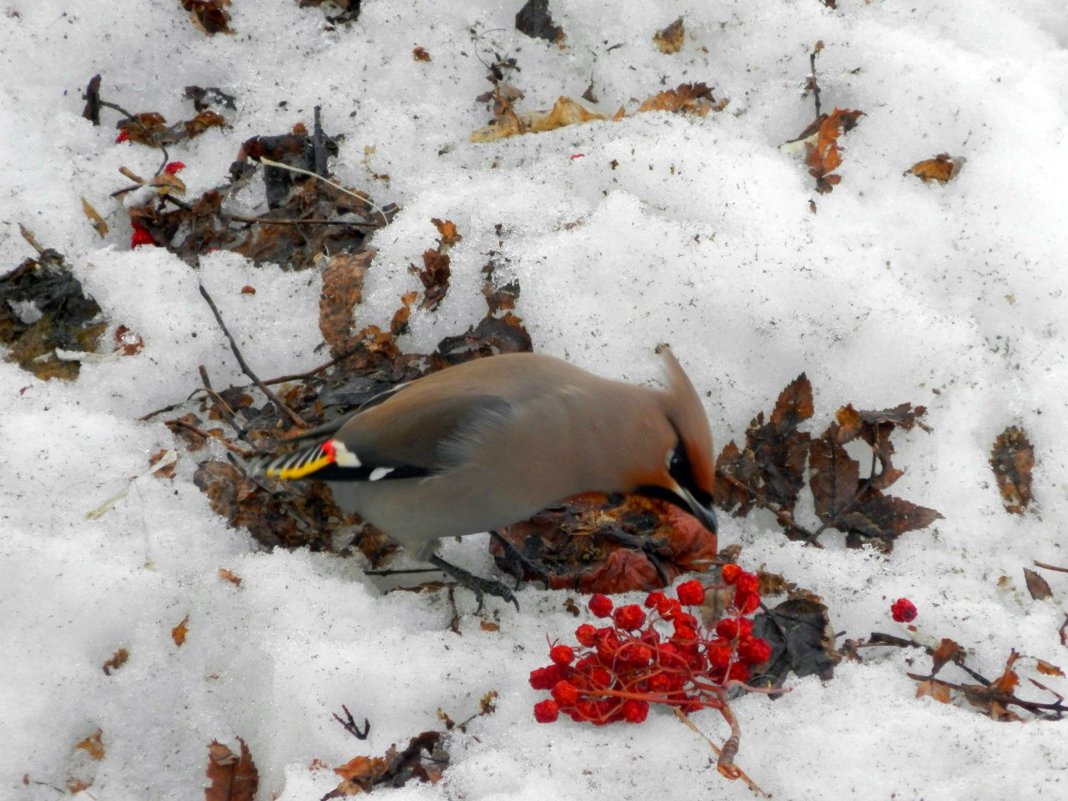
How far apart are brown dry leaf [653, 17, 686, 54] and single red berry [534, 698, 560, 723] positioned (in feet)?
8.45

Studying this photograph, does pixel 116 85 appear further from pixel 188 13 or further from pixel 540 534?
pixel 540 534

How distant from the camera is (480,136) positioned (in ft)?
13.0

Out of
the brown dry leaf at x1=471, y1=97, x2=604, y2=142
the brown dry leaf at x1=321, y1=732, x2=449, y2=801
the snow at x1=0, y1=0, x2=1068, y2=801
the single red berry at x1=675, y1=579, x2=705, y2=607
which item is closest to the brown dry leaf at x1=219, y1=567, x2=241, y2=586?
the snow at x1=0, y1=0, x2=1068, y2=801

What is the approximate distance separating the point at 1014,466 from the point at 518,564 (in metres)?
1.42

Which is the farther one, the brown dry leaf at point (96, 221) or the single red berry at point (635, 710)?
the brown dry leaf at point (96, 221)

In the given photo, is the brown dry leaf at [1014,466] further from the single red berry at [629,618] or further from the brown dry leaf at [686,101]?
the brown dry leaf at [686,101]

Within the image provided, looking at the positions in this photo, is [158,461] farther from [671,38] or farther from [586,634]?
[671,38]

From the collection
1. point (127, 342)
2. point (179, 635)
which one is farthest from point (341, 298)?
point (179, 635)

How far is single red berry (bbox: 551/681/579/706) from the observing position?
246cm

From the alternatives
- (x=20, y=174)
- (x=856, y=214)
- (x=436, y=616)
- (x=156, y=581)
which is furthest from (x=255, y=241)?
(x=856, y=214)

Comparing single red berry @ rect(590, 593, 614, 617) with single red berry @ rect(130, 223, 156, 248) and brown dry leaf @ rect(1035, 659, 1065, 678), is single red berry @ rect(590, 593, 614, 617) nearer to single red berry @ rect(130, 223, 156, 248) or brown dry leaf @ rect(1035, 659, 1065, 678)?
brown dry leaf @ rect(1035, 659, 1065, 678)

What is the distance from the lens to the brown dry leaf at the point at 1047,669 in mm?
2645

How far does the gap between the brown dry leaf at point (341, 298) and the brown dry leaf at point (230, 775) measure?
126 centimetres

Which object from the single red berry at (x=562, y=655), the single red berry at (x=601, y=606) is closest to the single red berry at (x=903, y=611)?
the single red berry at (x=601, y=606)
